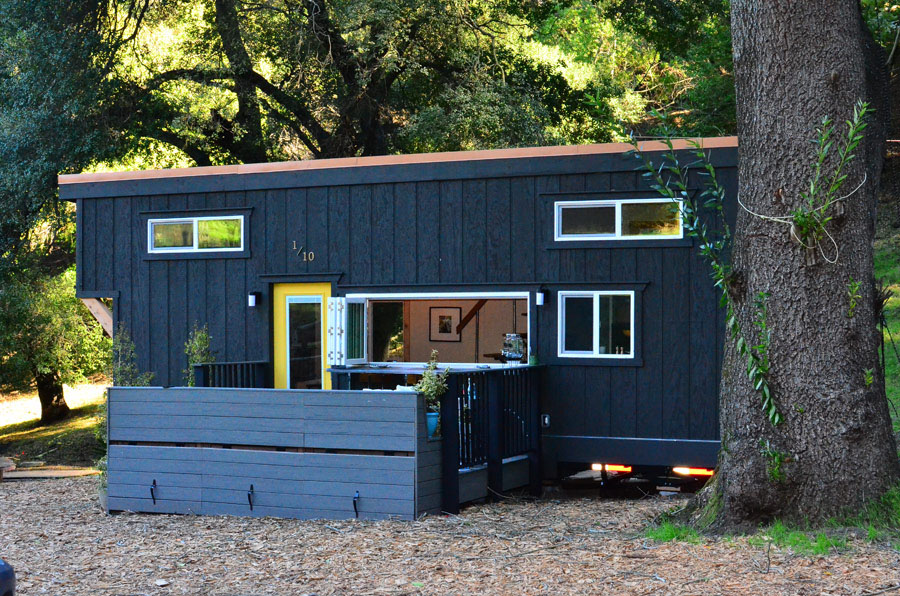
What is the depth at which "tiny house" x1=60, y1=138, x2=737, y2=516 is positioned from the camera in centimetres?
836

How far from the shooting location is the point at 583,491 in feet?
36.1

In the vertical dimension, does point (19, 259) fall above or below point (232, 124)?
below

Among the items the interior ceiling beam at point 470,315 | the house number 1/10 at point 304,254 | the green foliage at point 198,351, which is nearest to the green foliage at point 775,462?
the house number 1/10 at point 304,254

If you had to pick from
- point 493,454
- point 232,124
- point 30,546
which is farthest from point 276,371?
point 232,124

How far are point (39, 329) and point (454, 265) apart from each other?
11603 millimetres

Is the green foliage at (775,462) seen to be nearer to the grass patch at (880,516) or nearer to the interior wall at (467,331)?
the grass patch at (880,516)

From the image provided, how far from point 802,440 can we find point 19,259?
1502cm

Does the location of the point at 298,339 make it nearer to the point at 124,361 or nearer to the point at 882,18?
the point at 124,361

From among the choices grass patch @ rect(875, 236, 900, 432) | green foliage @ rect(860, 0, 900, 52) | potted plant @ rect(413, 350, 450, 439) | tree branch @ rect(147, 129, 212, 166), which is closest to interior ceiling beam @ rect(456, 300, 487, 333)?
grass patch @ rect(875, 236, 900, 432)

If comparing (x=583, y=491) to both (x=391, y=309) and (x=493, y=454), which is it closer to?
(x=493, y=454)

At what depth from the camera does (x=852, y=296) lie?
5.96 metres

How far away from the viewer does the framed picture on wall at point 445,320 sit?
1460 cm

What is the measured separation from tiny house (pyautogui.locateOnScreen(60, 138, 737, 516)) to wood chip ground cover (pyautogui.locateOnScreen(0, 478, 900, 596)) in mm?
737

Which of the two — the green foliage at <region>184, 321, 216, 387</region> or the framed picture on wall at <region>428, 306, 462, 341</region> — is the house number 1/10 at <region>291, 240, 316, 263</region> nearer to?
the green foliage at <region>184, 321, 216, 387</region>
